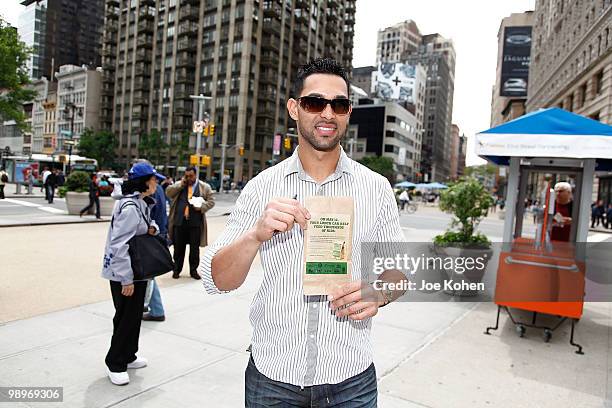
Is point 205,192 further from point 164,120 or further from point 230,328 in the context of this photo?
point 164,120

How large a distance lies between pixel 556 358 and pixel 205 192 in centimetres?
636

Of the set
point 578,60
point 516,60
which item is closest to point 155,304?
point 578,60

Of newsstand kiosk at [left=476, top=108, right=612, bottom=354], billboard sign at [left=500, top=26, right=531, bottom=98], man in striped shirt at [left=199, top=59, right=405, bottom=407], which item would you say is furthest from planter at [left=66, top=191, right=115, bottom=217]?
billboard sign at [left=500, top=26, right=531, bottom=98]

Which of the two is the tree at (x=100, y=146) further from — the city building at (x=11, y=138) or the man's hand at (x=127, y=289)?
the man's hand at (x=127, y=289)

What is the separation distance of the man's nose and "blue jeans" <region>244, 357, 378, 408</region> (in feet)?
3.57

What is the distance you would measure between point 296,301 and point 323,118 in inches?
29.9

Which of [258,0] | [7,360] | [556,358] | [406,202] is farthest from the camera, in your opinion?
[258,0]

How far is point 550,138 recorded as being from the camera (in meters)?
5.87

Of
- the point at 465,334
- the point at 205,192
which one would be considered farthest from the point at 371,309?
the point at 205,192

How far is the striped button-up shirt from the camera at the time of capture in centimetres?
178

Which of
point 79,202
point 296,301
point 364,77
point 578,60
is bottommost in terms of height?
point 79,202

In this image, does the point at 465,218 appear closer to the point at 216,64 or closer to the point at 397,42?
the point at 216,64

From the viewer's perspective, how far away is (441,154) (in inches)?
7470

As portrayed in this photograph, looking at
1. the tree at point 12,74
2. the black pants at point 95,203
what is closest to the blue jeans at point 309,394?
the black pants at point 95,203
